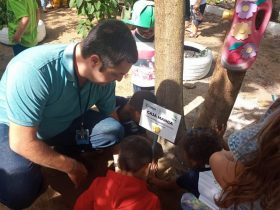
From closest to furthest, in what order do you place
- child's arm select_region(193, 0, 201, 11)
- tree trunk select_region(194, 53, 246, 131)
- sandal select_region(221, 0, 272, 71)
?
sandal select_region(221, 0, 272, 71) < tree trunk select_region(194, 53, 246, 131) < child's arm select_region(193, 0, 201, 11)

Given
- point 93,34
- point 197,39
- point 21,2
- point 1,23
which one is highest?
point 93,34

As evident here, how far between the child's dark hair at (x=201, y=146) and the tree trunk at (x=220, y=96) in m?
0.35

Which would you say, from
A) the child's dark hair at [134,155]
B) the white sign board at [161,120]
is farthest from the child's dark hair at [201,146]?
the child's dark hair at [134,155]

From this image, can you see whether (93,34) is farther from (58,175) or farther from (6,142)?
(58,175)

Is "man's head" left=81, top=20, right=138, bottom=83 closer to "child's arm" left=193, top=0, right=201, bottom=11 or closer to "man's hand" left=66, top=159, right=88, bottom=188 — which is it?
"man's hand" left=66, top=159, right=88, bottom=188

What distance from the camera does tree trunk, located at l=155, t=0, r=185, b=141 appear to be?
1.92m

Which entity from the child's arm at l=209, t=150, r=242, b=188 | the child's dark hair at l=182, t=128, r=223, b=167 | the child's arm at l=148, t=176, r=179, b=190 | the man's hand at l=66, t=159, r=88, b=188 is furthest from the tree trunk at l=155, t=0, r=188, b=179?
the child's arm at l=209, t=150, r=242, b=188

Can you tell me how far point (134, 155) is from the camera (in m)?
1.75

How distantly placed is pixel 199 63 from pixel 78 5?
174 cm

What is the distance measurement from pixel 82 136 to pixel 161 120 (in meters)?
0.62

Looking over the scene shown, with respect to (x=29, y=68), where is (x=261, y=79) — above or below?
below

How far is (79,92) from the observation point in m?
2.03

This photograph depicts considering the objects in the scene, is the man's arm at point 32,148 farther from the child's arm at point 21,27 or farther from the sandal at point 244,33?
the child's arm at point 21,27

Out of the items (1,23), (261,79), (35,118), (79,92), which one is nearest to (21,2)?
(1,23)
